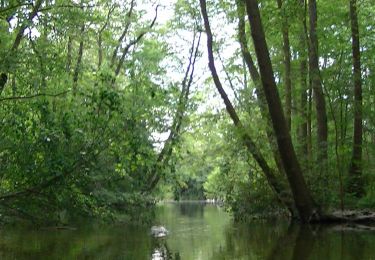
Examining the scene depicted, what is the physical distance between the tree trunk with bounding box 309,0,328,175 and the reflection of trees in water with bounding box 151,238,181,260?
231 inches

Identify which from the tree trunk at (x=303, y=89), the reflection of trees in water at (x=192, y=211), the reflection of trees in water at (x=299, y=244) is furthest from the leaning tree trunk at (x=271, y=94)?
→ the reflection of trees in water at (x=192, y=211)

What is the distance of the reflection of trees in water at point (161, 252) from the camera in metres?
9.41

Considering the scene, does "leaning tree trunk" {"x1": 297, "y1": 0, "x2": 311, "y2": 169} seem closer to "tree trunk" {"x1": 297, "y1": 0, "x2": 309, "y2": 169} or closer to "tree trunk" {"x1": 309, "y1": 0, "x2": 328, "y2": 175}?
"tree trunk" {"x1": 297, "y1": 0, "x2": 309, "y2": 169}

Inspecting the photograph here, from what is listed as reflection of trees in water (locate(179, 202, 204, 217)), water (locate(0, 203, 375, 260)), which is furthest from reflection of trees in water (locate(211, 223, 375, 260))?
reflection of trees in water (locate(179, 202, 204, 217))

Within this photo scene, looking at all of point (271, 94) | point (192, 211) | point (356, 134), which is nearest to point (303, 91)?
point (356, 134)

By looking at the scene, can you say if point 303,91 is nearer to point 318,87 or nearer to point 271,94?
point 318,87

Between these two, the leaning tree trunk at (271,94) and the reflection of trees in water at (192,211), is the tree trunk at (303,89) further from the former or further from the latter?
the reflection of trees in water at (192,211)

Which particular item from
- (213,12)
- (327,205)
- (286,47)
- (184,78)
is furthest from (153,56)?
(327,205)

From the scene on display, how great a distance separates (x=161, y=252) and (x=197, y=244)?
4.74 feet

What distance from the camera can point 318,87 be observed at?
50.9ft

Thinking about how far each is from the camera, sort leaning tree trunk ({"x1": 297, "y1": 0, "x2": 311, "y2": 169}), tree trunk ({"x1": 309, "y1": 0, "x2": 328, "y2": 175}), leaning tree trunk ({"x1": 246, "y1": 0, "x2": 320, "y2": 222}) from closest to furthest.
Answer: leaning tree trunk ({"x1": 246, "y1": 0, "x2": 320, "y2": 222})
tree trunk ({"x1": 309, "y1": 0, "x2": 328, "y2": 175})
leaning tree trunk ({"x1": 297, "y1": 0, "x2": 311, "y2": 169})

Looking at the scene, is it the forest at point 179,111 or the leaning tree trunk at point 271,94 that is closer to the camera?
the forest at point 179,111

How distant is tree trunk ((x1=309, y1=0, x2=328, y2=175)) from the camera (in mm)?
14727

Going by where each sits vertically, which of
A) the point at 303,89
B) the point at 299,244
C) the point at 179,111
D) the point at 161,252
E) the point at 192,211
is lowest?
the point at 192,211
